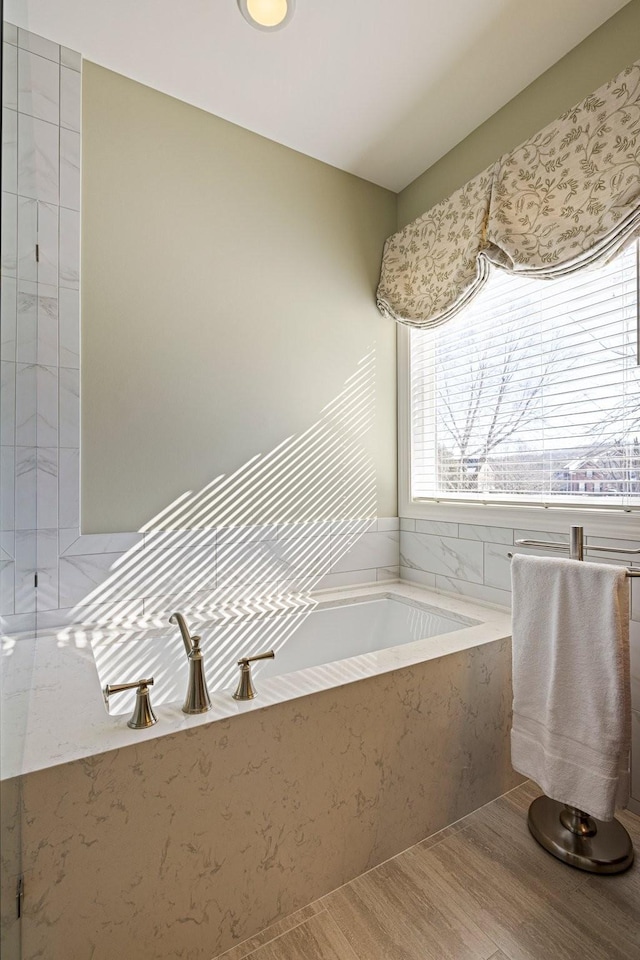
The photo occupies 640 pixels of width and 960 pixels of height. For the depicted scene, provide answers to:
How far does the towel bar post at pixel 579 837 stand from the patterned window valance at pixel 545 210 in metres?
1.01

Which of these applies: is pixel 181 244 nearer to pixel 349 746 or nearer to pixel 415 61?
pixel 415 61

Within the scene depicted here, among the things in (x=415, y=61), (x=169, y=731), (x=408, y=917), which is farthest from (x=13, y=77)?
(x=408, y=917)

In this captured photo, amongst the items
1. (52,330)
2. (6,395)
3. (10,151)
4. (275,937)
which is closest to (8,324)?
(6,395)

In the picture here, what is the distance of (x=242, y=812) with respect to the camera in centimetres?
118

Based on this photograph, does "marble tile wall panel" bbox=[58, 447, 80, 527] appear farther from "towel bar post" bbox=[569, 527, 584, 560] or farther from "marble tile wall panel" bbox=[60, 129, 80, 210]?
"towel bar post" bbox=[569, 527, 584, 560]

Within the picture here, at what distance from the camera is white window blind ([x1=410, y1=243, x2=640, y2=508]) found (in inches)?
67.1

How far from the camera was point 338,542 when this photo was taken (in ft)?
8.13

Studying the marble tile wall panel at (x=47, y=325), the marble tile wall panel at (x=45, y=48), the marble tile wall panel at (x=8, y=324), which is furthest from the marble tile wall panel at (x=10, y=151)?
the marble tile wall panel at (x=45, y=48)

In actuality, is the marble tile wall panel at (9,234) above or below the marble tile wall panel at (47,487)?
above

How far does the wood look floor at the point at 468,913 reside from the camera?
118 cm

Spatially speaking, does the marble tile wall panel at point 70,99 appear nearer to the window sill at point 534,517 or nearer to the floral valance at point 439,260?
the floral valance at point 439,260

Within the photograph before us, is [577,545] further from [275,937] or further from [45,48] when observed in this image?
[45,48]

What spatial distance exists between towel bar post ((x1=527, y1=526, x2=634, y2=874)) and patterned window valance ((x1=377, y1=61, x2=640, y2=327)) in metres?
1.01

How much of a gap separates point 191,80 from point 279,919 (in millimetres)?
2860
